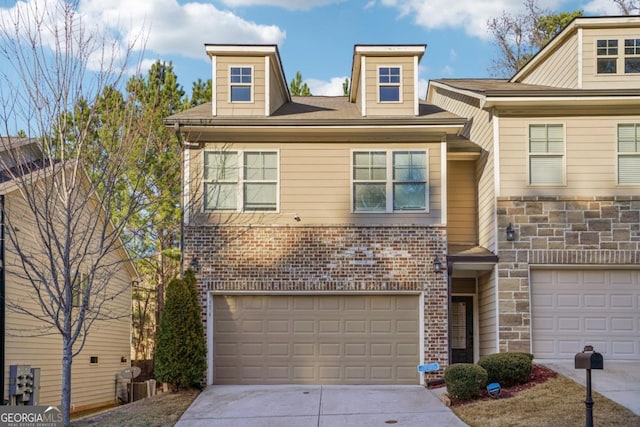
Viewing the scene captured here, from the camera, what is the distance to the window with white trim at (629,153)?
529 inches

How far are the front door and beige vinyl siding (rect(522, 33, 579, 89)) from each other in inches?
201

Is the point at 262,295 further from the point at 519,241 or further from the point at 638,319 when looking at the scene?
the point at 638,319

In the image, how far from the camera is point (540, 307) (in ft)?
43.9

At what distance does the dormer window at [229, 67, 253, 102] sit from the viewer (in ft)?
46.4

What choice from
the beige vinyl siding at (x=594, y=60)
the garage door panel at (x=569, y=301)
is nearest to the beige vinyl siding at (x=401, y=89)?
the beige vinyl siding at (x=594, y=60)

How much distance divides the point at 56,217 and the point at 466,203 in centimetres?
844

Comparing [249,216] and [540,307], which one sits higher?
[249,216]

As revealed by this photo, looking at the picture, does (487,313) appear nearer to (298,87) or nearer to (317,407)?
(317,407)

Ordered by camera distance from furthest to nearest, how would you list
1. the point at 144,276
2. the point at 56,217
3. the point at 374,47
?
the point at 144,276
the point at 374,47
the point at 56,217

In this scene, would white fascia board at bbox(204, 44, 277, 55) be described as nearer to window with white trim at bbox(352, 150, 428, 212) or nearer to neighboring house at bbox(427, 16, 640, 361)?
window with white trim at bbox(352, 150, 428, 212)

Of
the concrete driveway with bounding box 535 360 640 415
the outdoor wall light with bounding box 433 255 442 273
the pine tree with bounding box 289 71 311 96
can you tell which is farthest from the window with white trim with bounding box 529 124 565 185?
the pine tree with bounding box 289 71 311 96

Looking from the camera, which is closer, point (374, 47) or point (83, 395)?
point (374, 47)

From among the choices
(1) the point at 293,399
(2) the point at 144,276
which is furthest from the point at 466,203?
(2) the point at 144,276

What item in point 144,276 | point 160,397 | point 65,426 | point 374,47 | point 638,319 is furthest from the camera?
point 144,276
